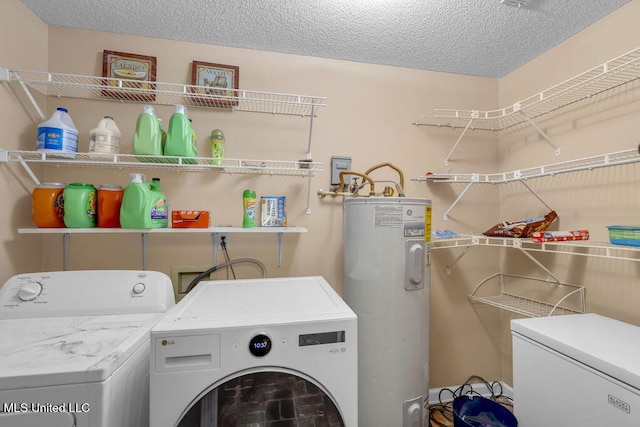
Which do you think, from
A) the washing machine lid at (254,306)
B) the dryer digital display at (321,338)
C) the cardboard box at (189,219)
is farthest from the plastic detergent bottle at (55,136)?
the dryer digital display at (321,338)

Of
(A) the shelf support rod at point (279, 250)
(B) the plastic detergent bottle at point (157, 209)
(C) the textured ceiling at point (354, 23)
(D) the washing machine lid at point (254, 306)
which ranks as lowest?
(D) the washing machine lid at point (254, 306)

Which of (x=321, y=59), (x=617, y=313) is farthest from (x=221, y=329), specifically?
(x=617, y=313)

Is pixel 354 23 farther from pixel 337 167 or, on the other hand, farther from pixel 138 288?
pixel 138 288

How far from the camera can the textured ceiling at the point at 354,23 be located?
1.45 m

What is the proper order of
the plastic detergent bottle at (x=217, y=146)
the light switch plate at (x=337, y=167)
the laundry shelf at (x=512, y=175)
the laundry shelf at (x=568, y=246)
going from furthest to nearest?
the light switch plate at (x=337, y=167)
the plastic detergent bottle at (x=217, y=146)
the laundry shelf at (x=512, y=175)
the laundry shelf at (x=568, y=246)

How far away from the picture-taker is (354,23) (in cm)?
158

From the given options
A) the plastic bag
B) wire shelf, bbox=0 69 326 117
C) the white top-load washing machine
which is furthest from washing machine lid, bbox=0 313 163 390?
the plastic bag

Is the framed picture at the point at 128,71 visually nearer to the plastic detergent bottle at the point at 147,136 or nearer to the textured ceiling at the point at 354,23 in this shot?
the textured ceiling at the point at 354,23

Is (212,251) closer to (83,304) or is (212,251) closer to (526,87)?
(83,304)

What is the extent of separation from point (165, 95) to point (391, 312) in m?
1.83

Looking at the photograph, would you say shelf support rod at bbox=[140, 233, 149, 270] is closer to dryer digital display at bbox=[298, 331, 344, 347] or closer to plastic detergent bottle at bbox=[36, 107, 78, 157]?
plastic detergent bottle at bbox=[36, 107, 78, 157]

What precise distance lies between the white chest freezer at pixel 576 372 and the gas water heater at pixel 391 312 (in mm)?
454

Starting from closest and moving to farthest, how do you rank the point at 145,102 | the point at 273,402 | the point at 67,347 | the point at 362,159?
the point at 67,347, the point at 273,402, the point at 145,102, the point at 362,159

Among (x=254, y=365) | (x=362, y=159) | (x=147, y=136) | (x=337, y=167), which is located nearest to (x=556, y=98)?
(x=362, y=159)
